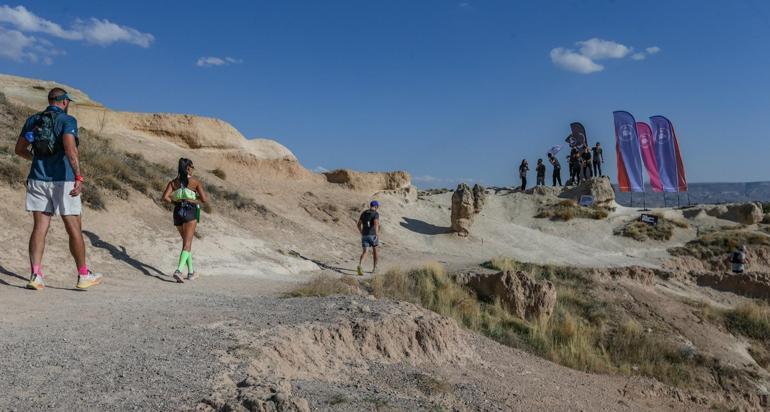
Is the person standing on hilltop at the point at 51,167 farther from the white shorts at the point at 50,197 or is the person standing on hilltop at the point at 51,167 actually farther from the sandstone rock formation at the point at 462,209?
the sandstone rock formation at the point at 462,209

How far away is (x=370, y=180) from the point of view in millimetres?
24016

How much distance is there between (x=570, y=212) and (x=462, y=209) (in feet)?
23.9

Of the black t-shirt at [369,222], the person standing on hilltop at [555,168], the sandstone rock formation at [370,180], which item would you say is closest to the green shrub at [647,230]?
the person standing on hilltop at [555,168]

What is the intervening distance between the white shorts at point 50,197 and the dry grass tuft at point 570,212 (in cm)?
2272

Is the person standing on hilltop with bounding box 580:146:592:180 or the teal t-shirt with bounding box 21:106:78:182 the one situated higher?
the person standing on hilltop with bounding box 580:146:592:180

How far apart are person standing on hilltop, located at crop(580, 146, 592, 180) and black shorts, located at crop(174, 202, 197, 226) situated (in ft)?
81.1

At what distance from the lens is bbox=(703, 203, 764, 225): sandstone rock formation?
2666 cm

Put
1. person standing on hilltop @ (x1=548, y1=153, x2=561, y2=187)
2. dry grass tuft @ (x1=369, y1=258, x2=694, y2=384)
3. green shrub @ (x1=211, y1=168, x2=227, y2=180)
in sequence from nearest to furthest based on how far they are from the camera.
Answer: dry grass tuft @ (x1=369, y1=258, x2=694, y2=384), green shrub @ (x1=211, y1=168, x2=227, y2=180), person standing on hilltop @ (x1=548, y1=153, x2=561, y2=187)

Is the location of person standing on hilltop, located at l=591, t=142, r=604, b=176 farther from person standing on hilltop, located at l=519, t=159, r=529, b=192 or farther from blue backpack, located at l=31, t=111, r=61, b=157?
blue backpack, located at l=31, t=111, r=61, b=157

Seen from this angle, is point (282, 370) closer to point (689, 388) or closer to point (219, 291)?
point (219, 291)

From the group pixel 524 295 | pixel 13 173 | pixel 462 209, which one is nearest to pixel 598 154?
pixel 462 209

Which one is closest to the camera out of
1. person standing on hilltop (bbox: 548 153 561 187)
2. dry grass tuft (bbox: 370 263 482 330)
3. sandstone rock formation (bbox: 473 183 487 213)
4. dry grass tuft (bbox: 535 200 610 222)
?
dry grass tuft (bbox: 370 263 482 330)

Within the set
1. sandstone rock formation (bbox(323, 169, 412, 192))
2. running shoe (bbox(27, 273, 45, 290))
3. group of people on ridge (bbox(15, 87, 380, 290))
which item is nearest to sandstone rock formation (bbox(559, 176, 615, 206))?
sandstone rock formation (bbox(323, 169, 412, 192))

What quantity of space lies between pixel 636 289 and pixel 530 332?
710cm
